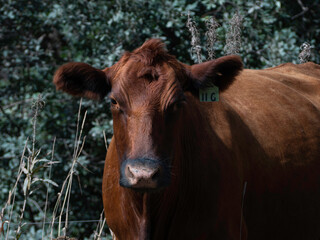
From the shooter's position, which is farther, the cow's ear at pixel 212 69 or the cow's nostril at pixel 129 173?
the cow's ear at pixel 212 69

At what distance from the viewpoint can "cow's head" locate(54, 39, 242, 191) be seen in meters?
3.07

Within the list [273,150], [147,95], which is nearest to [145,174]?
[147,95]

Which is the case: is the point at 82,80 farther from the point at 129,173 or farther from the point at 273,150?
the point at 273,150

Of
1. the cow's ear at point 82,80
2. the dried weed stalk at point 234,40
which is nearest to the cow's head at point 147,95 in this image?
the cow's ear at point 82,80

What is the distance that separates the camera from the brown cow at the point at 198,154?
3.29 meters

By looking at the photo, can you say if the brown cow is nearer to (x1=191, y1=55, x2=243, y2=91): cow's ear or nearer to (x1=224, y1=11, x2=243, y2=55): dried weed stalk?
(x1=191, y1=55, x2=243, y2=91): cow's ear

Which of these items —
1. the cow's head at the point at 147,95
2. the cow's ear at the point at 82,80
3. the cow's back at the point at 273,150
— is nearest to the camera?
the cow's head at the point at 147,95

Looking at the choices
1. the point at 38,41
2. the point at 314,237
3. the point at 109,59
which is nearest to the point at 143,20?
the point at 109,59

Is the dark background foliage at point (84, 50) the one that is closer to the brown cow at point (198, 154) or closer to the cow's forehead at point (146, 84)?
the brown cow at point (198, 154)

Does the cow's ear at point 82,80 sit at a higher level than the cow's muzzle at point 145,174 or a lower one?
higher

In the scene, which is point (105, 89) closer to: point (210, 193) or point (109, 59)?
Result: point (210, 193)

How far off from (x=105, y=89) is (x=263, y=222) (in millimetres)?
1559

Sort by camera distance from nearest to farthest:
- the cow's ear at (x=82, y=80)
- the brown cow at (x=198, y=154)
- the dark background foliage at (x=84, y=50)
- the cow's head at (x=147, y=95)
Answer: the cow's head at (x=147, y=95) → the brown cow at (x=198, y=154) → the cow's ear at (x=82, y=80) → the dark background foliage at (x=84, y=50)

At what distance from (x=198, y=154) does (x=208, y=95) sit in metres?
0.42
